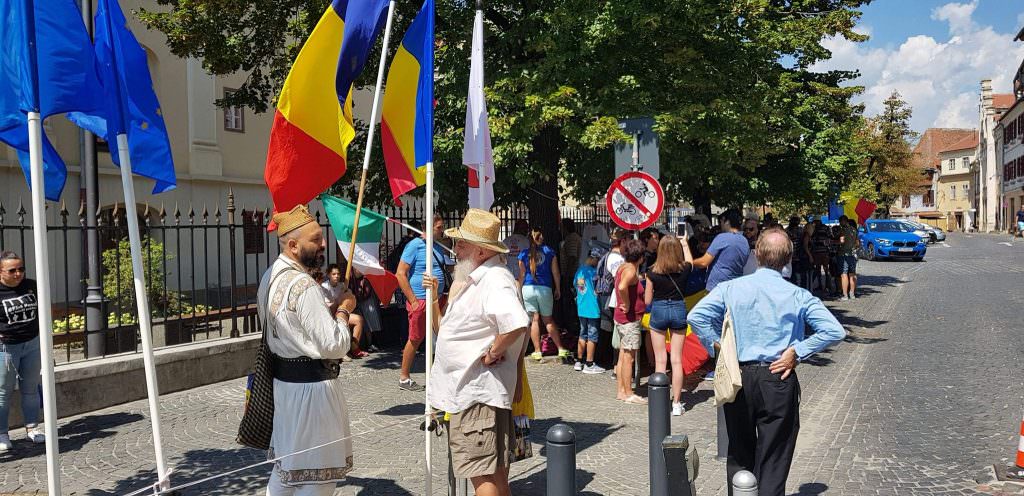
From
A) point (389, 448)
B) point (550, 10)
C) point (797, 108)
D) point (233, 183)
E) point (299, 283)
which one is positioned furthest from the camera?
point (233, 183)

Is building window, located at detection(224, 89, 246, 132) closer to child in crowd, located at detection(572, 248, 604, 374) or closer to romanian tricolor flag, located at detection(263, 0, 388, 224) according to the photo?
child in crowd, located at detection(572, 248, 604, 374)

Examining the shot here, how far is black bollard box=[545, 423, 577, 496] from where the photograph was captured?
3.61 meters

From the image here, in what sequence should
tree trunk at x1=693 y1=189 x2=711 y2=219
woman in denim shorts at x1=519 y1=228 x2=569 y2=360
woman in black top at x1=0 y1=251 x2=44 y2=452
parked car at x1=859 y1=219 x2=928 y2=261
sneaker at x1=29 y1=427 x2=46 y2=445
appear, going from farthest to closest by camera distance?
1. parked car at x1=859 y1=219 x2=928 y2=261
2. tree trunk at x1=693 y1=189 x2=711 y2=219
3. woman in denim shorts at x1=519 y1=228 x2=569 y2=360
4. sneaker at x1=29 y1=427 x2=46 y2=445
5. woman in black top at x1=0 y1=251 x2=44 y2=452

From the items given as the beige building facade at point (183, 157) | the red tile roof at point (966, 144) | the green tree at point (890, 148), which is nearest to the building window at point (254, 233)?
the beige building facade at point (183, 157)

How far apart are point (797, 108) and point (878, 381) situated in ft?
35.1

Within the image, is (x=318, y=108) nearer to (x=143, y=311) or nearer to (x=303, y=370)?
(x=143, y=311)

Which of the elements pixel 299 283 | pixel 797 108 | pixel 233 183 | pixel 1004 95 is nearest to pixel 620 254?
pixel 299 283

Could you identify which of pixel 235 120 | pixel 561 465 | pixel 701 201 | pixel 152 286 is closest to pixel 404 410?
pixel 152 286

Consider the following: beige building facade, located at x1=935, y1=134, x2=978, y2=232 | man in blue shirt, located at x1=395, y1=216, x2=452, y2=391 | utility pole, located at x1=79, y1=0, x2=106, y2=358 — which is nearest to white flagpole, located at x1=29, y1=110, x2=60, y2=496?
man in blue shirt, located at x1=395, y1=216, x2=452, y2=391

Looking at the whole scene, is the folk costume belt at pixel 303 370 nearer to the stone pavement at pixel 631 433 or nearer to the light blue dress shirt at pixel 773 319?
the stone pavement at pixel 631 433

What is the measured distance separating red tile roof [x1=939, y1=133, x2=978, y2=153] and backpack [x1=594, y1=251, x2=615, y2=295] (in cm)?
9600

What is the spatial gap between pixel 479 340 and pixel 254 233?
262 inches

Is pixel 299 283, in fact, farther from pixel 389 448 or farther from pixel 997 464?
pixel 997 464

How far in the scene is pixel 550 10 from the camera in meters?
10.6
